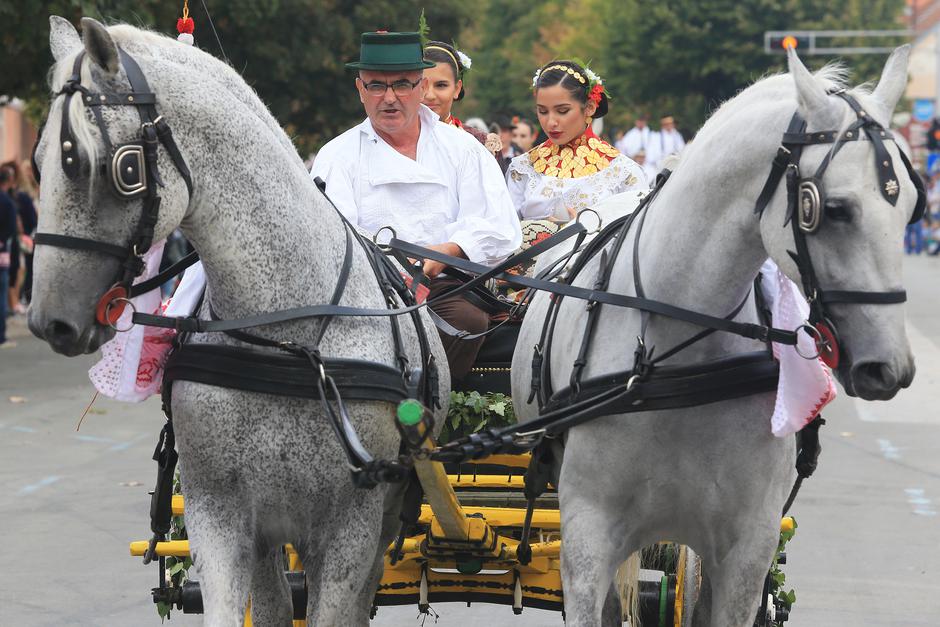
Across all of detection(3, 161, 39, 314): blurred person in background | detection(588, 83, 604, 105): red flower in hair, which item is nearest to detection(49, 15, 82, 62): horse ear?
detection(588, 83, 604, 105): red flower in hair

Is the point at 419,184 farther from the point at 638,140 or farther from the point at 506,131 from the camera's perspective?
the point at 638,140

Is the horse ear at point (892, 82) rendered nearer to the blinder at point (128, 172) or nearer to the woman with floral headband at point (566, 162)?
the blinder at point (128, 172)

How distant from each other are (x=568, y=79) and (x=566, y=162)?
39 cm

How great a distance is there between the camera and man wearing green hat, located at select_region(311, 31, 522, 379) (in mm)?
5352

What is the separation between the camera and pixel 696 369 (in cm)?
430

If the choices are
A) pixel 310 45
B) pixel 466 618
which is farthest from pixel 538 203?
pixel 310 45

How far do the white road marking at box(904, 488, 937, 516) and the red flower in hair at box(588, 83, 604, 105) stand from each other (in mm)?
3927

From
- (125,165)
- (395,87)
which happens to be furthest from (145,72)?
(395,87)

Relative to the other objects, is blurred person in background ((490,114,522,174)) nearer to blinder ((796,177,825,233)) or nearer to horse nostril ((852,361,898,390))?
blinder ((796,177,825,233))

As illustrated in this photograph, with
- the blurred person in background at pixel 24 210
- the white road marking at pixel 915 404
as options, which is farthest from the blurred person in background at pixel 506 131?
the blurred person in background at pixel 24 210

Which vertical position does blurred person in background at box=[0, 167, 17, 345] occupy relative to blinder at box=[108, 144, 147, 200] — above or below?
below

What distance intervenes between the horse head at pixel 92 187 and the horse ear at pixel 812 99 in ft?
5.45

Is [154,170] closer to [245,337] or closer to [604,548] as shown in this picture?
[245,337]

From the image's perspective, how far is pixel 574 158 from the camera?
6840mm
